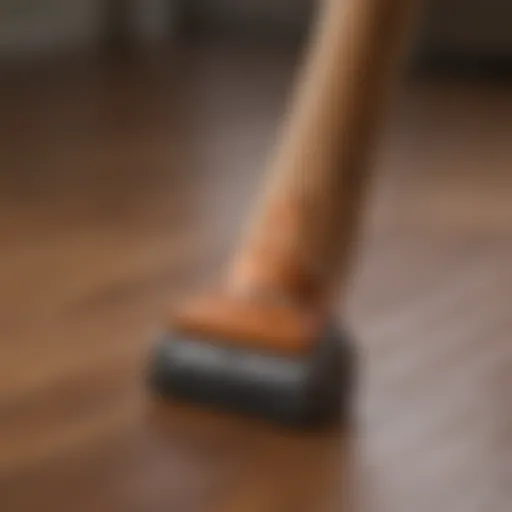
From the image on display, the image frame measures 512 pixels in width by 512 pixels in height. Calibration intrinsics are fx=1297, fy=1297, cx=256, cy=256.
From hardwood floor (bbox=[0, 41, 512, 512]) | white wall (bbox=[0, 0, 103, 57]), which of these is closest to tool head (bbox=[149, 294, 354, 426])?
hardwood floor (bbox=[0, 41, 512, 512])

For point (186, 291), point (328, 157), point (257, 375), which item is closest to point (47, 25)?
point (186, 291)

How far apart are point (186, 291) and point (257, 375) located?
252mm

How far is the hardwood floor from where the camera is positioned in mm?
665

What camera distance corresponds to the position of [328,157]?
851 millimetres

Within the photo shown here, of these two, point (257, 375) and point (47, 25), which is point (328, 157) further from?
point (47, 25)

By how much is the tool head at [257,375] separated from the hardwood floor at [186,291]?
0.5 inches

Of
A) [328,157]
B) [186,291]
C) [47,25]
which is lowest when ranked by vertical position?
[47,25]

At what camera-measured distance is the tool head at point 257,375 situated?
29.4 inches

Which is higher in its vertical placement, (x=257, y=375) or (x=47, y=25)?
(x=257, y=375)

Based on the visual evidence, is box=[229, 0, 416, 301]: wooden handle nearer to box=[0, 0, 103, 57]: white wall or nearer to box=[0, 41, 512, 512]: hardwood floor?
box=[0, 41, 512, 512]: hardwood floor

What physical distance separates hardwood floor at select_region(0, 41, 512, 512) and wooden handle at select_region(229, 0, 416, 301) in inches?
3.2

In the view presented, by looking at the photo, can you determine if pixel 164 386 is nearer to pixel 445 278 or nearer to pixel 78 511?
pixel 78 511

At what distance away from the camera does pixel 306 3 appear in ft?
9.59

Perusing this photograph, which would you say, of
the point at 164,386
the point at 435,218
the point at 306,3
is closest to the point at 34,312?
the point at 164,386
